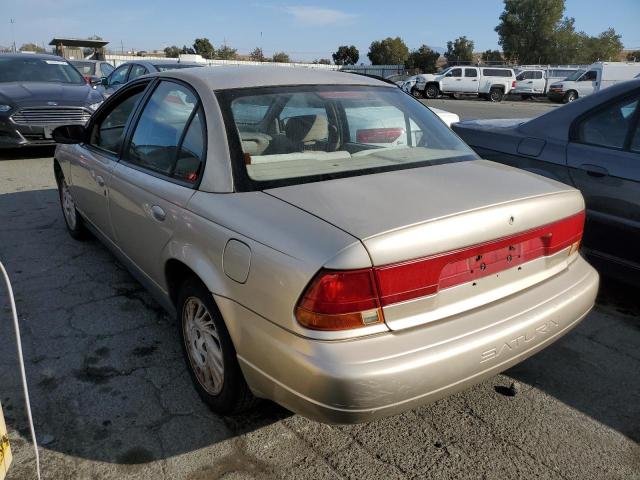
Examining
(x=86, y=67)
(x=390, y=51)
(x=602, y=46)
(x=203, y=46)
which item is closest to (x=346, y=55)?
(x=390, y=51)

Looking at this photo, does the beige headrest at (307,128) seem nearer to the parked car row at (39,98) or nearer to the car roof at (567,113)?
the car roof at (567,113)

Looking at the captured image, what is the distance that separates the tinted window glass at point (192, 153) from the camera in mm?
2490

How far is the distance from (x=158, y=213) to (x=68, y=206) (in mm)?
2532

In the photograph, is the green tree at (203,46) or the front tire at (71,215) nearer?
the front tire at (71,215)

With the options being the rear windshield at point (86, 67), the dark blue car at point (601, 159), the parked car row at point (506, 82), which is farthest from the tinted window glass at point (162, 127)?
the parked car row at point (506, 82)

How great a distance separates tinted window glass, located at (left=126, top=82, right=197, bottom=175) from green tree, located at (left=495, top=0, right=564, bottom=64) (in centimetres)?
6404

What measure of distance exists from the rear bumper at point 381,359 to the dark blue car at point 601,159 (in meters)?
1.41

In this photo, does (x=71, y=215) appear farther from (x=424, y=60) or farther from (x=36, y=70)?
(x=424, y=60)

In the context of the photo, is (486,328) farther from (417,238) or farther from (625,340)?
(625,340)

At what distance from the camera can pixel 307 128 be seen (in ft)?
9.25

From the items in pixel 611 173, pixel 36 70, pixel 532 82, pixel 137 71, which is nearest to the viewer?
pixel 611 173

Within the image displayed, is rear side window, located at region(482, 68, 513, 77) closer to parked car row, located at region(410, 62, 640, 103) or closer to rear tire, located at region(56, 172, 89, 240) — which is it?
parked car row, located at region(410, 62, 640, 103)

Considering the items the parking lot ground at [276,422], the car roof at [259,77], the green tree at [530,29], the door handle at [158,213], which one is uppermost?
the green tree at [530,29]

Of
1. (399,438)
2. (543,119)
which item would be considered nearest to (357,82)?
(543,119)
